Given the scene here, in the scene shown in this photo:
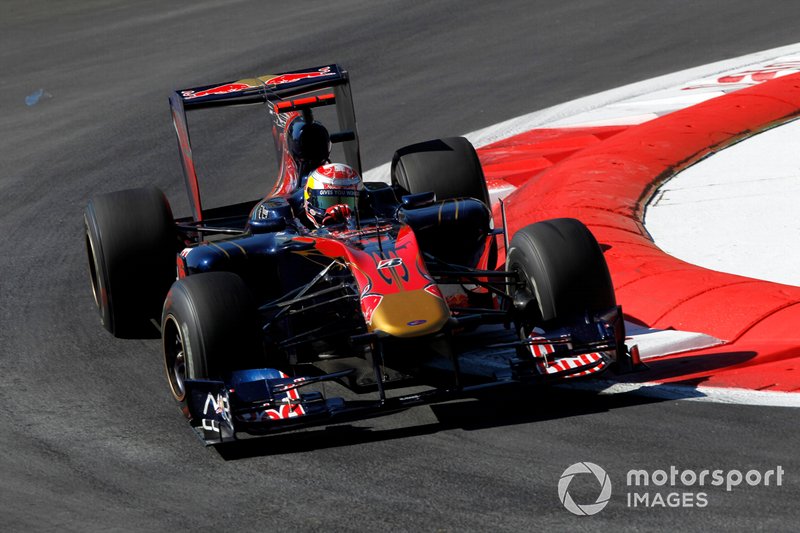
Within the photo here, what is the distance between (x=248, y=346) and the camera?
667 centimetres

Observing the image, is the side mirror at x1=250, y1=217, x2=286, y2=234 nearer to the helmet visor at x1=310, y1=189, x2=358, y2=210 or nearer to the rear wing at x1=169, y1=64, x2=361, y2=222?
the helmet visor at x1=310, y1=189, x2=358, y2=210

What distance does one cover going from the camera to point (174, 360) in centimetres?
731

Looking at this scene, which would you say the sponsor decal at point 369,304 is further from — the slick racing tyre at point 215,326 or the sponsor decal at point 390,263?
the slick racing tyre at point 215,326

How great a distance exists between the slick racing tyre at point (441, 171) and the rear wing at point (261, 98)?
47 centimetres

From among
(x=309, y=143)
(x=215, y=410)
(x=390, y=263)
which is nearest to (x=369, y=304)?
(x=390, y=263)

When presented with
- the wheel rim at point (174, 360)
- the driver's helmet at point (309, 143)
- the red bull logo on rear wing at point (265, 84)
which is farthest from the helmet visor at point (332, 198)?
the red bull logo on rear wing at point (265, 84)

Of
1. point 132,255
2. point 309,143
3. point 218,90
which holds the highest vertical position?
point 218,90

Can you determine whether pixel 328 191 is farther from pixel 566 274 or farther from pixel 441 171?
pixel 566 274

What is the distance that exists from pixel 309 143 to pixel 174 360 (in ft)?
6.65

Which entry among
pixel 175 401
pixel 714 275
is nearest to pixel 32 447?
pixel 175 401

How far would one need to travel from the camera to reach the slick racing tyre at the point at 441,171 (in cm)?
914

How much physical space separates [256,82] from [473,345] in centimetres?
277

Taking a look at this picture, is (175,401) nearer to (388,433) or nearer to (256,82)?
(388,433)

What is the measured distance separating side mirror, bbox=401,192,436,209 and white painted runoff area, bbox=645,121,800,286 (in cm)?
215
